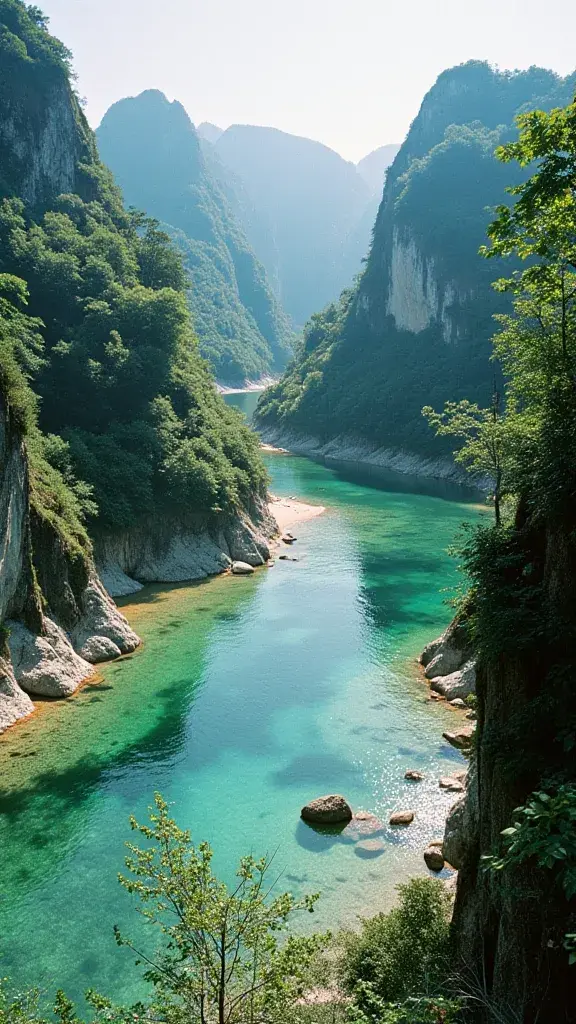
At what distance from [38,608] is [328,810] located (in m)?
14.0

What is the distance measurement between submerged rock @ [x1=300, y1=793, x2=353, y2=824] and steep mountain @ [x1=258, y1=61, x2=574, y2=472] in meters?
75.5

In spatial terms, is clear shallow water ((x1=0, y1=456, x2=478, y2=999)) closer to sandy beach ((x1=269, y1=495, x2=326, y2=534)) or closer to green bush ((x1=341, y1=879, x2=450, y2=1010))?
green bush ((x1=341, y1=879, x2=450, y2=1010))

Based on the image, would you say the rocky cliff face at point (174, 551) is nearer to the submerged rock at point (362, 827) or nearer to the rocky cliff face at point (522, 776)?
the submerged rock at point (362, 827)

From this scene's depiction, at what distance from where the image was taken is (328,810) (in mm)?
19203

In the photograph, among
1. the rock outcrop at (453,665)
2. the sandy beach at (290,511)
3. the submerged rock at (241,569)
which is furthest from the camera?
the sandy beach at (290,511)

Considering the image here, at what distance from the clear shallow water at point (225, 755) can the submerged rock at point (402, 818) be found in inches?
12.5

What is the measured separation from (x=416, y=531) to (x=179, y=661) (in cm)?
3222

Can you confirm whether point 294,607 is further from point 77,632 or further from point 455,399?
point 455,399

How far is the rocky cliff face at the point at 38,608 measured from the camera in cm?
2408

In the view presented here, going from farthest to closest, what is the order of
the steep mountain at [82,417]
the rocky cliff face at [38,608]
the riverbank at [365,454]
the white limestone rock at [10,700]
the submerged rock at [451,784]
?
the riverbank at [365,454], the steep mountain at [82,417], the rocky cliff face at [38,608], the white limestone rock at [10,700], the submerged rock at [451,784]

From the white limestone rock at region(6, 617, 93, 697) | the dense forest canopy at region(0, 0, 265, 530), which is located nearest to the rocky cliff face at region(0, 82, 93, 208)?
the dense forest canopy at region(0, 0, 265, 530)

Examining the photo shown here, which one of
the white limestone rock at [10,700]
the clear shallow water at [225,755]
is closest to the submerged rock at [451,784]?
the clear shallow water at [225,755]

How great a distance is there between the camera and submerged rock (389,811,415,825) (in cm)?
1919

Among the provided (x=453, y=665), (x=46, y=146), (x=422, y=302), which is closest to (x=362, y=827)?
(x=453, y=665)
